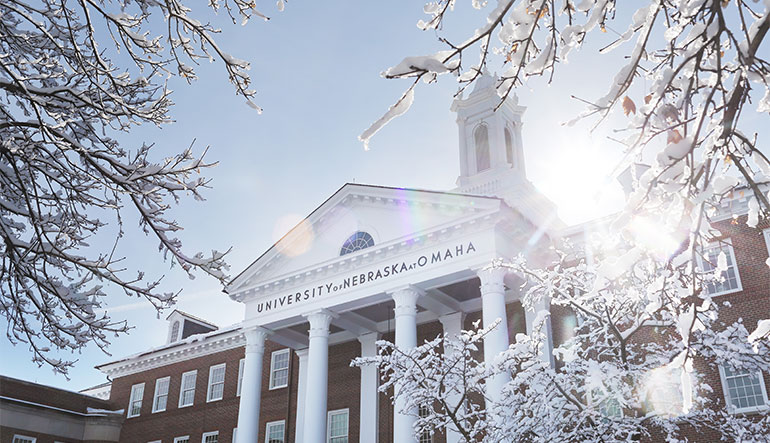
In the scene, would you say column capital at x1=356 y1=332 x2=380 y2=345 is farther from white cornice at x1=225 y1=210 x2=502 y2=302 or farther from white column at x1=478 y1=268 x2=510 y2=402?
white column at x1=478 y1=268 x2=510 y2=402

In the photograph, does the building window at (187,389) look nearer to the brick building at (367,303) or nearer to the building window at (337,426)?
the brick building at (367,303)

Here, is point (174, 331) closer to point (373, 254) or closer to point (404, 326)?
point (373, 254)

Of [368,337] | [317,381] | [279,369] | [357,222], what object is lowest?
[317,381]

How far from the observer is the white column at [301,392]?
3091 cm

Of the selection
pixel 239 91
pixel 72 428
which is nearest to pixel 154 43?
pixel 239 91

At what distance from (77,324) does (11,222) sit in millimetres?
1467

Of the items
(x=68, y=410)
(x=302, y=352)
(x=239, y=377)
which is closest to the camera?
(x=302, y=352)

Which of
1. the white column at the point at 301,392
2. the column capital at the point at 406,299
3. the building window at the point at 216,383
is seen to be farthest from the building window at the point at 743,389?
the building window at the point at 216,383

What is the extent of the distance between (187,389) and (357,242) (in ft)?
56.1

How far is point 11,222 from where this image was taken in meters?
8.45

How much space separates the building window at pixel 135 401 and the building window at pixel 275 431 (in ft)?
38.2

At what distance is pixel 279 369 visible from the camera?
1334 inches

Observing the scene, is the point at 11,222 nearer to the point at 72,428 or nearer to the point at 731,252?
the point at 731,252

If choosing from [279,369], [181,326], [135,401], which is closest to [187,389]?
[135,401]
